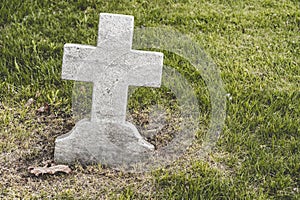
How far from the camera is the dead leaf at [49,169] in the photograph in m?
3.18

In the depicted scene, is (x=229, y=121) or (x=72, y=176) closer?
(x=72, y=176)

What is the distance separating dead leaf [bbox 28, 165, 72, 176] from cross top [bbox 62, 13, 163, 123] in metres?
0.38

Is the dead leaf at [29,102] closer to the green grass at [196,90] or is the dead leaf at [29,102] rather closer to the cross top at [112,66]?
the green grass at [196,90]

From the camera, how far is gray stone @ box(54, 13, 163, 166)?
3.08m

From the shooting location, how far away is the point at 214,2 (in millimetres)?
5664

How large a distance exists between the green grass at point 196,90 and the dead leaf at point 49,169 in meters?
0.04

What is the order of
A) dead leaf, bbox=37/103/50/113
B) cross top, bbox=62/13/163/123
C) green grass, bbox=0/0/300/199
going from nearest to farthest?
1. cross top, bbox=62/13/163/123
2. green grass, bbox=0/0/300/199
3. dead leaf, bbox=37/103/50/113

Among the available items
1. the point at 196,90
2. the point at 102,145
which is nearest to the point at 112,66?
the point at 102,145

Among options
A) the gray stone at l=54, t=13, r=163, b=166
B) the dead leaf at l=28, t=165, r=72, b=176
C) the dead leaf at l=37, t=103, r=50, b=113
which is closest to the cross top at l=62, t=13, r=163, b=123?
the gray stone at l=54, t=13, r=163, b=166

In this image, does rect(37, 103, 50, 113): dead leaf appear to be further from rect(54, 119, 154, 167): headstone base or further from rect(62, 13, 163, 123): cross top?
rect(62, 13, 163, 123): cross top

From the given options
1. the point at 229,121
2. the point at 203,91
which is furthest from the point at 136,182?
the point at 203,91

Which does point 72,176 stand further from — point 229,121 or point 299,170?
point 299,170

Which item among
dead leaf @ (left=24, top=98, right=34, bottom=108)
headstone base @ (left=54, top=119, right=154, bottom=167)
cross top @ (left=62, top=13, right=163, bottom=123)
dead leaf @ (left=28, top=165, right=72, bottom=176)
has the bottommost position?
dead leaf @ (left=28, top=165, right=72, bottom=176)

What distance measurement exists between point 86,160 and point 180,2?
2834mm
